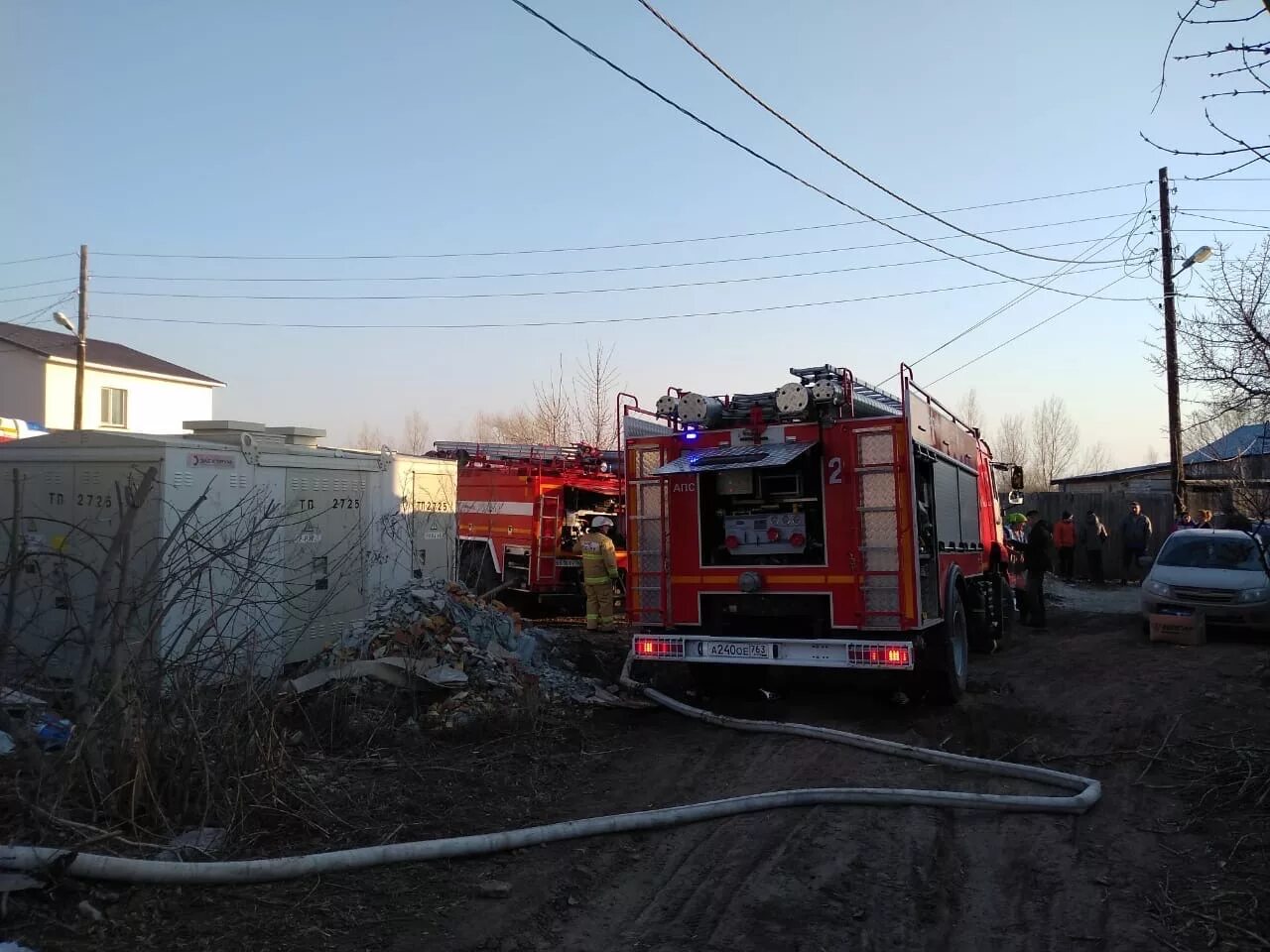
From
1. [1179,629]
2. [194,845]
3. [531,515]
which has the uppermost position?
[531,515]

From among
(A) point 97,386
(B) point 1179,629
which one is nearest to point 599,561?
(B) point 1179,629

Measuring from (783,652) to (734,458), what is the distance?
5.80 ft

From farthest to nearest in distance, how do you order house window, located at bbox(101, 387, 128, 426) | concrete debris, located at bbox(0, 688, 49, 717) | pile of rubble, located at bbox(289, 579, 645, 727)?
house window, located at bbox(101, 387, 128, 426)
pile of rubble, located at bbox(289, 579, 645, 727)
concrete debris, located at bbox(0, 688, 49, 717)

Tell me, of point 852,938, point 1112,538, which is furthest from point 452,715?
point 1112,538

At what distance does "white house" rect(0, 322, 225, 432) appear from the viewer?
103 ft

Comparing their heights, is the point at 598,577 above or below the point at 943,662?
above

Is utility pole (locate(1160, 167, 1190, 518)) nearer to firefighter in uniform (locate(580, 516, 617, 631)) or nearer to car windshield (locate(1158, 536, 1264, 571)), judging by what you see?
car windshield (locate(1158, 536, 1264, 571))

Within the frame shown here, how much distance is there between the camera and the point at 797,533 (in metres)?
8.91

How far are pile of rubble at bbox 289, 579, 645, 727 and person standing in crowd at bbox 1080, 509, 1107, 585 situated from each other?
15.5m

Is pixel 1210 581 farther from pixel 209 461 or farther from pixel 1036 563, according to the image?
pixel 209 461

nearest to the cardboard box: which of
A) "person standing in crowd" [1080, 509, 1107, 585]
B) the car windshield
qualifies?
the car windshield

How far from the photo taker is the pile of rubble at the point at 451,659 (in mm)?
7848

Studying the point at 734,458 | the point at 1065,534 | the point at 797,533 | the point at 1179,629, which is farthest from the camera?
the point at 1065,534

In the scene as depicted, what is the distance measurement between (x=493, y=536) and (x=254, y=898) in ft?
40.5
